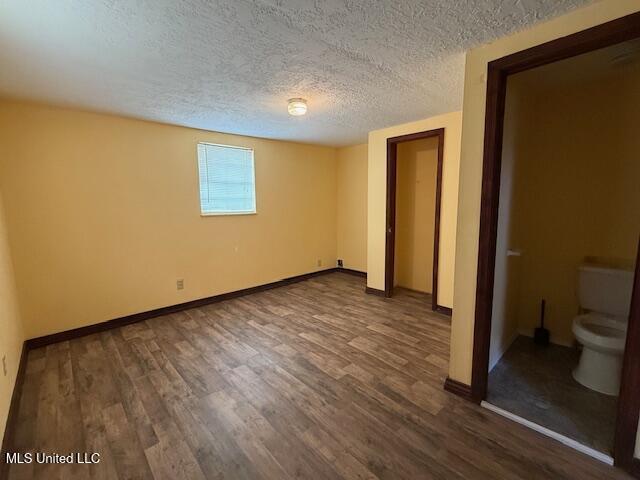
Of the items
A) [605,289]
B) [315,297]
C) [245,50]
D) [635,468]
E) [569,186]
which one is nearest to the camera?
[635,468]

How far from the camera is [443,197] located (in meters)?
3.42

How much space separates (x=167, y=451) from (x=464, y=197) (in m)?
2.30

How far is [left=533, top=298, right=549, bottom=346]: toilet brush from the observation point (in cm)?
271

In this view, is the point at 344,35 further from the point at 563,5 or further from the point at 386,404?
the point at 386,404

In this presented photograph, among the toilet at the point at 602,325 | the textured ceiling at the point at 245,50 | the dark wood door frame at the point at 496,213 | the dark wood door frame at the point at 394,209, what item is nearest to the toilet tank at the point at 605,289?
the toilet at the point at 602,325

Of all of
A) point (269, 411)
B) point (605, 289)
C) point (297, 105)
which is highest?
point (297, 105)

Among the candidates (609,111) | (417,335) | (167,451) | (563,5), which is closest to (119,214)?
(167,451)

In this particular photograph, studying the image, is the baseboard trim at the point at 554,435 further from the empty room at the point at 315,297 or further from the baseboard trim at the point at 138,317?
the baseboard trim at the point at 138,317

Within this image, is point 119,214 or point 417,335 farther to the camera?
point 119,214

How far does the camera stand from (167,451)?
5.24 ft

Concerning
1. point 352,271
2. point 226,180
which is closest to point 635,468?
point 352,271

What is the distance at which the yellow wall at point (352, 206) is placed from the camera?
503 cm

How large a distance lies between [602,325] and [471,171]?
1.59m

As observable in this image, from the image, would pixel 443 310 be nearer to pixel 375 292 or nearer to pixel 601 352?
pixel 375 292
